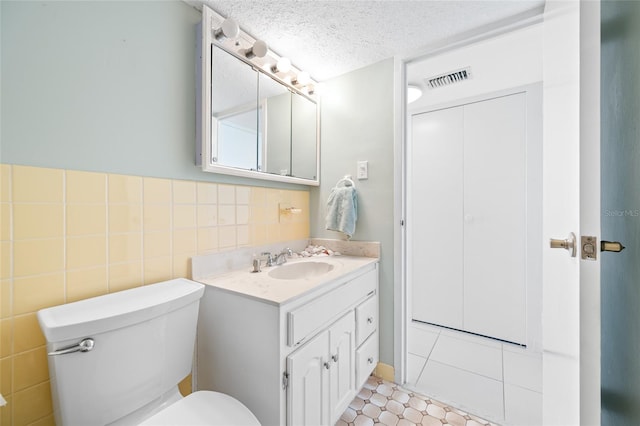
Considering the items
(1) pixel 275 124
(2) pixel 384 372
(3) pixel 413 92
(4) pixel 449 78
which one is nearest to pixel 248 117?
(1) pixel 275 124

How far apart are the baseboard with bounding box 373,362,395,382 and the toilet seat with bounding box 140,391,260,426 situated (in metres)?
1.09

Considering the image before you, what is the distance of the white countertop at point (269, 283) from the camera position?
99 cm

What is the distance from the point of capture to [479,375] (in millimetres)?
1680

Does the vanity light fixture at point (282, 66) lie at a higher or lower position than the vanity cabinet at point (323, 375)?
higher

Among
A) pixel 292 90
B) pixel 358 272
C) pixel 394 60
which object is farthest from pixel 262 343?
pixel 394 60

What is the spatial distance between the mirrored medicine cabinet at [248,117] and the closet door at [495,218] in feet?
4.52

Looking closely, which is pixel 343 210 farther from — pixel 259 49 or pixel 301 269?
pixel 259 49

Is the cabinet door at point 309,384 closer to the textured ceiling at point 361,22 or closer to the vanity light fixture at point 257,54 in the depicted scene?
the vanity light fixture at point 257,54

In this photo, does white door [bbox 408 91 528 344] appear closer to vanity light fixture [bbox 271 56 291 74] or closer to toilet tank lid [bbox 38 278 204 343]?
vanity light fixture [bbox 271 56 291 74]

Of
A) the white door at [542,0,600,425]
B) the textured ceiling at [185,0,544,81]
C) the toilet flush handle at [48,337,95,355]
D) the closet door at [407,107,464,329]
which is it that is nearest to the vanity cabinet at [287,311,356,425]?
the toilet flush handle at [48,337,95,355]

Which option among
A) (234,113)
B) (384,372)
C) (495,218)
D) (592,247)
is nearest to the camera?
(592,247)

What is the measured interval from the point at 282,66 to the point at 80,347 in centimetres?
158

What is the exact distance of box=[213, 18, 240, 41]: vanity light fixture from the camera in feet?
3.96

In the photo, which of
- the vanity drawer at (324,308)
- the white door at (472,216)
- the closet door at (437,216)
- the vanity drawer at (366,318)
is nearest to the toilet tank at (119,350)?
the vanity drawer at (324,308)
